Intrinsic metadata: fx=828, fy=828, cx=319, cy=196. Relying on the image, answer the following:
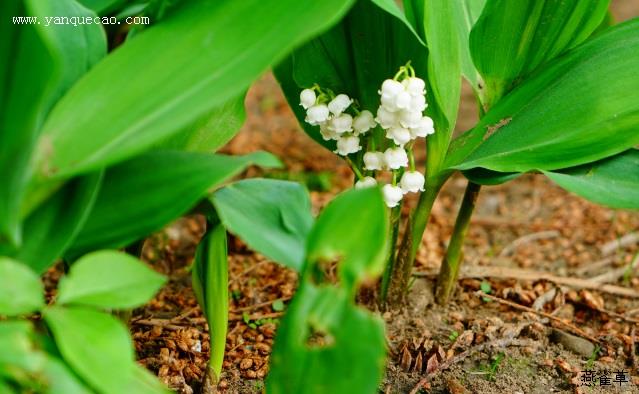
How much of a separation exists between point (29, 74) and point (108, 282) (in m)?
0.31

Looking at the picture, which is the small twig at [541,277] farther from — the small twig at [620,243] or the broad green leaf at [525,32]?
the broad green leaf at [525,32]

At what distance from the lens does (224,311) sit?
1.31m

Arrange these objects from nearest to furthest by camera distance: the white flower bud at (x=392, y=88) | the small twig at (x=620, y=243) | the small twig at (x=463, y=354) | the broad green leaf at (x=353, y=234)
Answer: the broad green leaf at (x=353, y=234) → the white flower bud at (x=392, y=88) → the small twig at (x=463, y=354) → the small twig at (x=620, y=243)

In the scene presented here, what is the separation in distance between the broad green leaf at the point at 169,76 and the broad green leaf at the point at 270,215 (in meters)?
0.15

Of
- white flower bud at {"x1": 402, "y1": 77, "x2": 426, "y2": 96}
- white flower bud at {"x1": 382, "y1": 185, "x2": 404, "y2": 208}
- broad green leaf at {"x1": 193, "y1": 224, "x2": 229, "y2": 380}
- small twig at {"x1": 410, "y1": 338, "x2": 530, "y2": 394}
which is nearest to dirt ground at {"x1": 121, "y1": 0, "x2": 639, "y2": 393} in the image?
small twig at {"x1": 410, "y1": 338, "x2": 530, "y2": 394}

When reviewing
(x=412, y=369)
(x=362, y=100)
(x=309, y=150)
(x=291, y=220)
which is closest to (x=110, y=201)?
(x=291, y=220)

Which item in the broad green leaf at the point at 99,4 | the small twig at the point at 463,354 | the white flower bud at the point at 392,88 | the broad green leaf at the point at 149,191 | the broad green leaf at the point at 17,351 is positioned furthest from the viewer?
the small twig at the point at 463,354

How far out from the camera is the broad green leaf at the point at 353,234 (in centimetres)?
94

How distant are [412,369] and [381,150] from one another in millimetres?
394

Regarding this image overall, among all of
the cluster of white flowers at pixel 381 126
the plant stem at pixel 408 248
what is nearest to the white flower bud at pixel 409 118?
the cluster of white flowers at pixel 381 126

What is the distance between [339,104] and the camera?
1.31m

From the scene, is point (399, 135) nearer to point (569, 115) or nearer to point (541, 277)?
point (569, 115)

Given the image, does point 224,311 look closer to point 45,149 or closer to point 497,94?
point 45,149


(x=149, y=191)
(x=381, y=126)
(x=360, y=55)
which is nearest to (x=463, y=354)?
(x=381, y=126)
